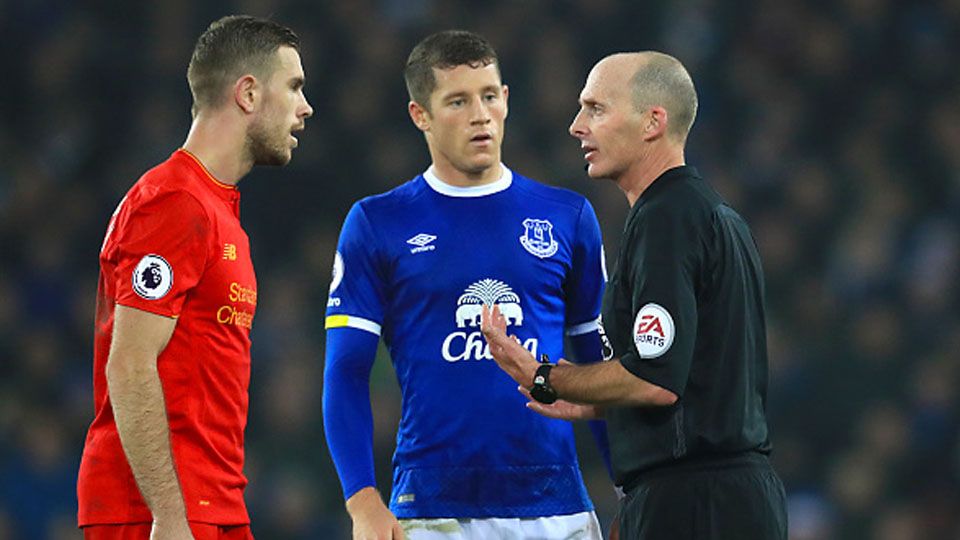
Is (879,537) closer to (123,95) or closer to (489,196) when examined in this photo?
(489,196)

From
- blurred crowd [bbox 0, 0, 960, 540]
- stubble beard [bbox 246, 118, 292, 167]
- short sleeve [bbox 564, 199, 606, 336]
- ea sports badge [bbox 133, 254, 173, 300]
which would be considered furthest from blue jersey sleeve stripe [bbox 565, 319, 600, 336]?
blurred crowd [bbox 0, 0, 960, 540]

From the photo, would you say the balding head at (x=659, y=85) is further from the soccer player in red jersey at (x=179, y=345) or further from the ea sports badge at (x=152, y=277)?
the ea sports badge at (x=152, y=277)

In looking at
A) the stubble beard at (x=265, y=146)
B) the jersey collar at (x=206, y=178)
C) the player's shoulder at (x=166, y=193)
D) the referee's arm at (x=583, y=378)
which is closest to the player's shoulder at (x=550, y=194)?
the referee's arm at (x=583, y=378)

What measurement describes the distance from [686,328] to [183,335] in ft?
4.11

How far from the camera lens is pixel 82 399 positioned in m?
8.30

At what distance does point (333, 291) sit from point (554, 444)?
2.68 ft

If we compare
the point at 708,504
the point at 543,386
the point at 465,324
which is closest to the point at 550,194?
the point at 465,324

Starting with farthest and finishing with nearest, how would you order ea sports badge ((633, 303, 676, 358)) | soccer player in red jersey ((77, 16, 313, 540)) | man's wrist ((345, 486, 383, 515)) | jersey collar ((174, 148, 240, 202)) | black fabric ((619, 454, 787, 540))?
man's wrist ((345, 486, 383, 515)), jersey collar ((174, 148, 240, 202)), black fabric ((619, 454, 787, 540)), ea sports badge ((633, 303, 676, 358)), soccer player in red jersey ((77, 16, 313, 540))

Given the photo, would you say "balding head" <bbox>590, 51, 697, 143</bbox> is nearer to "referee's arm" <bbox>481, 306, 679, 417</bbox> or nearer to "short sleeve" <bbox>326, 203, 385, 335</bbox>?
"referee's arm" <bbox>481, 306, 679, 417</bbox>

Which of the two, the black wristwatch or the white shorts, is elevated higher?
the black wristwatch

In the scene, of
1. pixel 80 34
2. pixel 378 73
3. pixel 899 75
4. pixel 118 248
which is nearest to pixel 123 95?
pixel 80 34

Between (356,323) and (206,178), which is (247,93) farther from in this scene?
(356,323)

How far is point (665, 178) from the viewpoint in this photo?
149 inches

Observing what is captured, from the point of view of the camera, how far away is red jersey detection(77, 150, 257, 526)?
3477 mm
